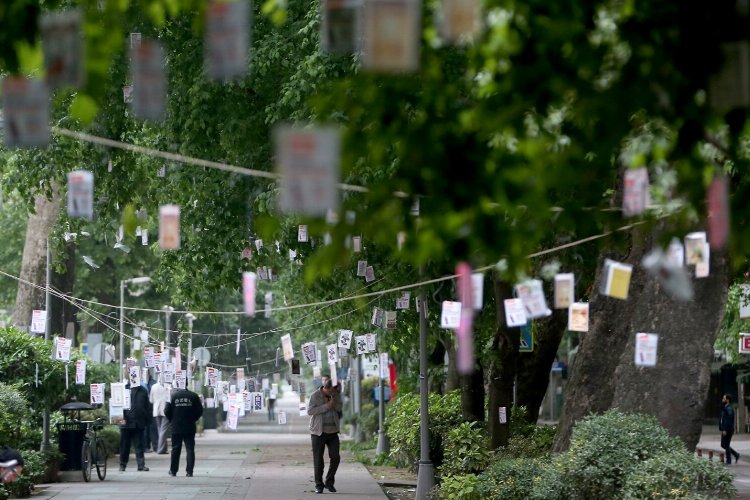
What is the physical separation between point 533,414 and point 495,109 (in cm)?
1827

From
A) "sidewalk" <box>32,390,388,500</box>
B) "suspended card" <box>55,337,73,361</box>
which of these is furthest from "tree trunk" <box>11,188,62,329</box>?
"suspended card" <box>55,337,73,361</box>

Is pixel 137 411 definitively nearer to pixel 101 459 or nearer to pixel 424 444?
pixel 101 459

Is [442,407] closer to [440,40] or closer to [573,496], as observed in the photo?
[573,496]

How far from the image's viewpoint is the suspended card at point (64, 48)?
606cm

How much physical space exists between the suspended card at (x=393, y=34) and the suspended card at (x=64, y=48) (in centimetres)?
140

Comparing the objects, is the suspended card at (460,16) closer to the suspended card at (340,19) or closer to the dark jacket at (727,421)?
the suspended card at (340,19)

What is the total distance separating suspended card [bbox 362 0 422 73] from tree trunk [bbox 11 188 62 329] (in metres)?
23.7

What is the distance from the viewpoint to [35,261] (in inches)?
1130

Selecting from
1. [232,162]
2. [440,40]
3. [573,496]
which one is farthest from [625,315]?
[440,40]

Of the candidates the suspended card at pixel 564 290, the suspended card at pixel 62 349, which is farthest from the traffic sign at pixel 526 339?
the suspended card at pixel 564 290

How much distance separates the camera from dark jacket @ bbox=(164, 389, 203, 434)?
2408 cm

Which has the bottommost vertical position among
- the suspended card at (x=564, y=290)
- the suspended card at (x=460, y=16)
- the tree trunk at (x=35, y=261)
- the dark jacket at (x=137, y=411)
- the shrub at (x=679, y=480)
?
the shrub at (x=679, y=480)

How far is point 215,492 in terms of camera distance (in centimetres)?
2123

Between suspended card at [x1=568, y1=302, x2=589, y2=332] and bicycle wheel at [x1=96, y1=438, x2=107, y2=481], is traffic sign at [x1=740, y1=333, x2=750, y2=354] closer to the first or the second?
bicycle wheel at [x1=96, y1=438, x2=107, y2=481]
